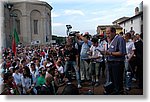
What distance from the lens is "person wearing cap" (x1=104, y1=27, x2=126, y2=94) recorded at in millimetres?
3219

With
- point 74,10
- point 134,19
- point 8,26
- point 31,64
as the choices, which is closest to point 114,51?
point 134,19

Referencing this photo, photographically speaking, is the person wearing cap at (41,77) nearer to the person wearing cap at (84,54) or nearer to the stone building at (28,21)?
the stone building at (28,21)

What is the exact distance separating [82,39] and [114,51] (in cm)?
37

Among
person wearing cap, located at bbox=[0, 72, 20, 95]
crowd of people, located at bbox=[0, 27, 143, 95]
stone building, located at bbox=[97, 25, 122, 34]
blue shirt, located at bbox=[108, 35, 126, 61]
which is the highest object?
stone building, located at bbox=[97, 25, 122, 34]

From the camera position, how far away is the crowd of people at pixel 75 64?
3.27 metres

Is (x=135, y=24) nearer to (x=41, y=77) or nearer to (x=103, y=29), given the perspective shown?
(x=103, y=29)

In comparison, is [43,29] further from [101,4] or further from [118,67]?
[118,67]

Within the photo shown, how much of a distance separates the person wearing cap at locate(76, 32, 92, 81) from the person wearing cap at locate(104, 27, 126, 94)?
0.22 m

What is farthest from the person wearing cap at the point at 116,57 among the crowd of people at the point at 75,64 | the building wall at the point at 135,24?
the building wall at the point at 135,24

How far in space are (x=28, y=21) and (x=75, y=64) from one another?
2.17ft

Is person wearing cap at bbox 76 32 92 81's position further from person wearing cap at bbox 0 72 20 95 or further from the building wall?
person wearing cap at bbox 0 72 20 95

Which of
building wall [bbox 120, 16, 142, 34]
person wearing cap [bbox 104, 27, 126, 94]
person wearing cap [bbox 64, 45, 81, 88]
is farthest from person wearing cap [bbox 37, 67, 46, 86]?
building wall [bbox 120, 16, 142, 34]

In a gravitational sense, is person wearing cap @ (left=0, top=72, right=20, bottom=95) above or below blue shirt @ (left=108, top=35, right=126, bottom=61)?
below

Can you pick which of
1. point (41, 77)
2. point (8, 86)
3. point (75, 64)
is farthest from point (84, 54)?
point (8, 86)
